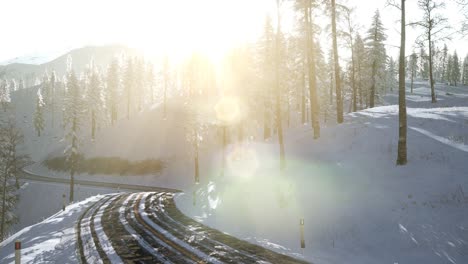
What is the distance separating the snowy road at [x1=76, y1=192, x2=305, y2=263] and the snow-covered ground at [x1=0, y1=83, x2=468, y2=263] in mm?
1047

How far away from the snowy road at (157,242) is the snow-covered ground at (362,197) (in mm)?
1047

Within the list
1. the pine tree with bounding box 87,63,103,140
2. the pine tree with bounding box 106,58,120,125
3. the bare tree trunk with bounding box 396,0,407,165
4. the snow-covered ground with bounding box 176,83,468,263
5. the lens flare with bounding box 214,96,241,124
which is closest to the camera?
the snow-covered ground with bounding box 176,83,468,263

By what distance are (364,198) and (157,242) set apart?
8.30 m

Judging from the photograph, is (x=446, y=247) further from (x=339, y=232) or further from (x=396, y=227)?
(x=339, y=232)

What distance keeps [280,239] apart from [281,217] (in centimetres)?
211

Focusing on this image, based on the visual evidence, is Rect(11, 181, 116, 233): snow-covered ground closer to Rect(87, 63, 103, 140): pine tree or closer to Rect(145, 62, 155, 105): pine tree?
Rect(87, 63, 103, 140): pine tree

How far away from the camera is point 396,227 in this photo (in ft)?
35.3

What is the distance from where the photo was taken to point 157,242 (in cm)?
1245

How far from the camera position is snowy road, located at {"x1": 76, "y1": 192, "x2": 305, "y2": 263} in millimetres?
10328

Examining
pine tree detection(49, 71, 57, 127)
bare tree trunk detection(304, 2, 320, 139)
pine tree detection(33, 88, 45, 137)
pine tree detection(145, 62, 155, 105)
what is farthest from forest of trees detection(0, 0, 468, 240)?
pine tree detection(49, 71, 57, 127)

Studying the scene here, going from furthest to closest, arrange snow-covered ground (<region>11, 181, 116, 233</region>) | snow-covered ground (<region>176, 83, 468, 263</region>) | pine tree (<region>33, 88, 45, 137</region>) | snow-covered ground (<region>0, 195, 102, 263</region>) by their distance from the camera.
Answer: pine tree (<region>33, 88, 45, 137</region>), snow-covered ground (<region>11, 181, 116, 233</region>), snow-covered ground (<region>0, 195, 102, 263</region>), snow-covered ground (<region>176, 83, 468, 263</region>)

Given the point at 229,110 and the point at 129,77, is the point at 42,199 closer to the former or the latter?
the point at 229,110

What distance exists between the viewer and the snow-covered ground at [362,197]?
10078 millimetres

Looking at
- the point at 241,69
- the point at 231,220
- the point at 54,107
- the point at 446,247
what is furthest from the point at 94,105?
the point at 446,247
